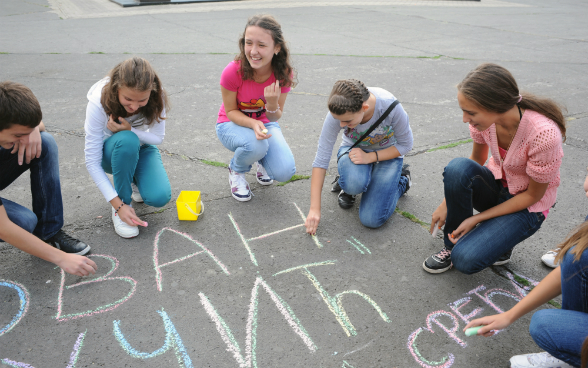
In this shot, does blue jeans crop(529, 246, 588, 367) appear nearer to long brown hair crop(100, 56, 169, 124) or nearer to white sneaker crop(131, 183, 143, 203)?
long brown hair crop(100, 56, 169, 124)

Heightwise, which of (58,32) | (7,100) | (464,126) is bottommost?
(58,32)

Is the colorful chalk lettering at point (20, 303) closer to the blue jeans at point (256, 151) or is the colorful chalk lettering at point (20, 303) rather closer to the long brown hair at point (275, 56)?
the blue jeans at point (256, 151)

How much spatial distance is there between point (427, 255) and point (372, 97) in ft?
3.49

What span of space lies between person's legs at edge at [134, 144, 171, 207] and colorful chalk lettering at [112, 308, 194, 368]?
38.6 inches

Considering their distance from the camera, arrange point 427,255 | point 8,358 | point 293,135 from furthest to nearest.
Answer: point 293,135 → point 427,255 → point 8,358

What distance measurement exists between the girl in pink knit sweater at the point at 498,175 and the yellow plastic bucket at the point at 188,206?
150 cm

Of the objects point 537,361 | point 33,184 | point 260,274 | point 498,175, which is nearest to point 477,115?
point 498,175

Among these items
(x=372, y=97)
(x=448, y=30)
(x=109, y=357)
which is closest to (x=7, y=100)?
(x=109, y=357)

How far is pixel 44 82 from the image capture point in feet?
19.0

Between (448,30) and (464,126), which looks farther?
(448,30)

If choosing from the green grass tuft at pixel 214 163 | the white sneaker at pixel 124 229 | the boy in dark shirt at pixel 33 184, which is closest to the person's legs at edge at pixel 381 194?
the green grass tuft at pixel 214 163

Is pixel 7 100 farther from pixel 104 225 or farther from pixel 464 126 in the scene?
pixel 464 126

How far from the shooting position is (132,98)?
2590 mm

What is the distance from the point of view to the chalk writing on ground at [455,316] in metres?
2.00
